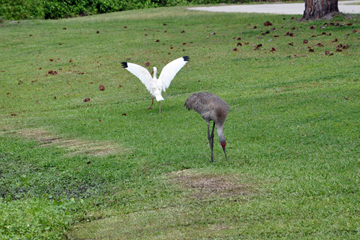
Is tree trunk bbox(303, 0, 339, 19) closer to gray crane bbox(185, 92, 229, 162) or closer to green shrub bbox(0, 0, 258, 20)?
gray crane bbox(185, 92, 229, 162)

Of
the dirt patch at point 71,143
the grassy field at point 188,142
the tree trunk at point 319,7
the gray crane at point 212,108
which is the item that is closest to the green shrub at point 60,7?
the grassy field at point 188,142

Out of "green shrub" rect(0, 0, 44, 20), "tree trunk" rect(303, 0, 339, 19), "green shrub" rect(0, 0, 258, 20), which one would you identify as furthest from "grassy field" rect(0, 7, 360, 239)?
"green shrub" rect(0, 0, 258, 20)

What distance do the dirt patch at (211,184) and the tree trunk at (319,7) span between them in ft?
47.1

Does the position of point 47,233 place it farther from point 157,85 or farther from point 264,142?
point 157,85

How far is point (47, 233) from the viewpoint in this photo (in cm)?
543

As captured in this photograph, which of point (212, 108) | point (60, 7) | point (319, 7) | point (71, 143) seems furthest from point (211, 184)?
point (60, 7)

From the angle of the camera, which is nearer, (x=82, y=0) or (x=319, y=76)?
(x=319, y=76)

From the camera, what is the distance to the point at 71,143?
955cm

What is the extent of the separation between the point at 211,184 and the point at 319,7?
48.7ft

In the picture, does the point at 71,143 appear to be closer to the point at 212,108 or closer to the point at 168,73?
the point at 168,73

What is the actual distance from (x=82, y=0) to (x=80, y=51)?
13023 millimetres

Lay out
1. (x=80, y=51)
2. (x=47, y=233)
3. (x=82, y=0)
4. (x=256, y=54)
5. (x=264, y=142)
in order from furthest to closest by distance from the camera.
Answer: (x=82, y=0), (x=80, y=51), (x=256, y=54), (x=264, y=142), (x=47, y=233)

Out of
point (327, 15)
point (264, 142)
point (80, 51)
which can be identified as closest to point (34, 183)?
point (264, 142)

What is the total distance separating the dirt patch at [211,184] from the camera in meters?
6.44
